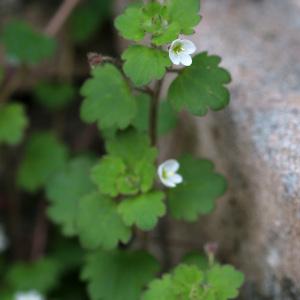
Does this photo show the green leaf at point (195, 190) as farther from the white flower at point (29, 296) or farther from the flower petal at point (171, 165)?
the white flower at point (29, 296)

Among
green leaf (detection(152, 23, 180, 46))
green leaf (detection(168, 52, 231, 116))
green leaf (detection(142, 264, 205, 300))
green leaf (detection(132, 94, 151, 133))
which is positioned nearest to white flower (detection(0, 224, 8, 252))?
green leaf (detection(132, 94, 151, 133))

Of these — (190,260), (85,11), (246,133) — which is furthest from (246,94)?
(85,11)

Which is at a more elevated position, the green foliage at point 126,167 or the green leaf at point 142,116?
the green leaf at point 142,116

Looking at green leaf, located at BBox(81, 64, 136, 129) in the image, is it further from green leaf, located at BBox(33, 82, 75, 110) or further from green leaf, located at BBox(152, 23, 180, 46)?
green leaf, located at BBox(33, 82, 75, 110)

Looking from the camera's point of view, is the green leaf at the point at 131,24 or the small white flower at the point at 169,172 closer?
the green leaf at the point at 131,24

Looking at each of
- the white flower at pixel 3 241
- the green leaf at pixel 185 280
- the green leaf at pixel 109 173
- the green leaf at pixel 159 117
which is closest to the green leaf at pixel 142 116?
the green leaf at pixel 159 117

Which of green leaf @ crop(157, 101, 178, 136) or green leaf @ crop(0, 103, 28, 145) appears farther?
green leaf @ crop(0, 103, 28, 145)

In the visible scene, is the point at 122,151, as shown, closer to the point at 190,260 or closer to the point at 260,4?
the point at 190,260

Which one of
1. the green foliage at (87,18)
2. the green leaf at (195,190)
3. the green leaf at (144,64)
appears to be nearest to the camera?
the green leaf at (144,64)
